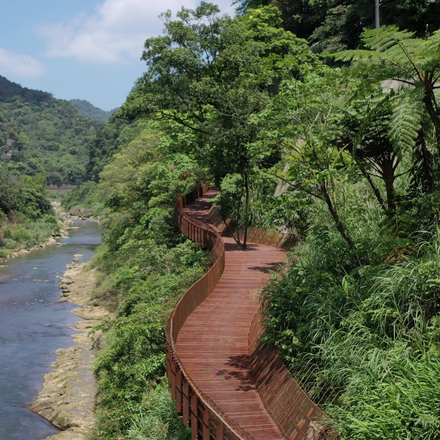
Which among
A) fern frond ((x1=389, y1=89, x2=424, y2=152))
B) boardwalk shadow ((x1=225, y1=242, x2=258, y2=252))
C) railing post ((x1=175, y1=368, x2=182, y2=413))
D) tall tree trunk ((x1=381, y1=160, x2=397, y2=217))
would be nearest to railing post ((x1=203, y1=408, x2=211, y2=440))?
railing post ((x1=175, y1=368, x2=182, y2=413))

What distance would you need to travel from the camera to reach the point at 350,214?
43.0ft

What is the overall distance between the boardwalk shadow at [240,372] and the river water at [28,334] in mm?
8435

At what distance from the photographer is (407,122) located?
7.90 m

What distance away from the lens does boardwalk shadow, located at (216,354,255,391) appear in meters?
10.1

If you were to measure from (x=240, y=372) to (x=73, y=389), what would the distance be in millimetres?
10929

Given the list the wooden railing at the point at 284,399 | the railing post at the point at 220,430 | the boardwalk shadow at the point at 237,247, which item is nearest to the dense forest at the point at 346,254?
the wooden railing at the point at 284,399

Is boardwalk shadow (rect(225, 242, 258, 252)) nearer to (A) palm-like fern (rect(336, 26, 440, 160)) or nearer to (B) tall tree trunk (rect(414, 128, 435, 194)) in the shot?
(B) tall tree trunk (rect(414, 128, 435, 194))

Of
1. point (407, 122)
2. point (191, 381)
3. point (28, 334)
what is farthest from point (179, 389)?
point (28, 334)

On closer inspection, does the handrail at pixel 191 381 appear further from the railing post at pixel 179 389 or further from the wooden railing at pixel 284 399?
the wooden railing at pixel 284 399

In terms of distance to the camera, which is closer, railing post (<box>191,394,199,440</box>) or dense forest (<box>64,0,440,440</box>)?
dense forest (<box>64,0,440,440</box>)

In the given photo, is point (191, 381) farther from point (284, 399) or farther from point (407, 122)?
point (407, 122)

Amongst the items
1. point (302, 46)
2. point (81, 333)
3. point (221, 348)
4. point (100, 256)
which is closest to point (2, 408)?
point (81, 333)

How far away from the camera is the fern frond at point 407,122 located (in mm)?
7867

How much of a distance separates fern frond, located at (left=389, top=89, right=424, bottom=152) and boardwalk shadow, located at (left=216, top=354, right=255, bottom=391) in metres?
5.03
